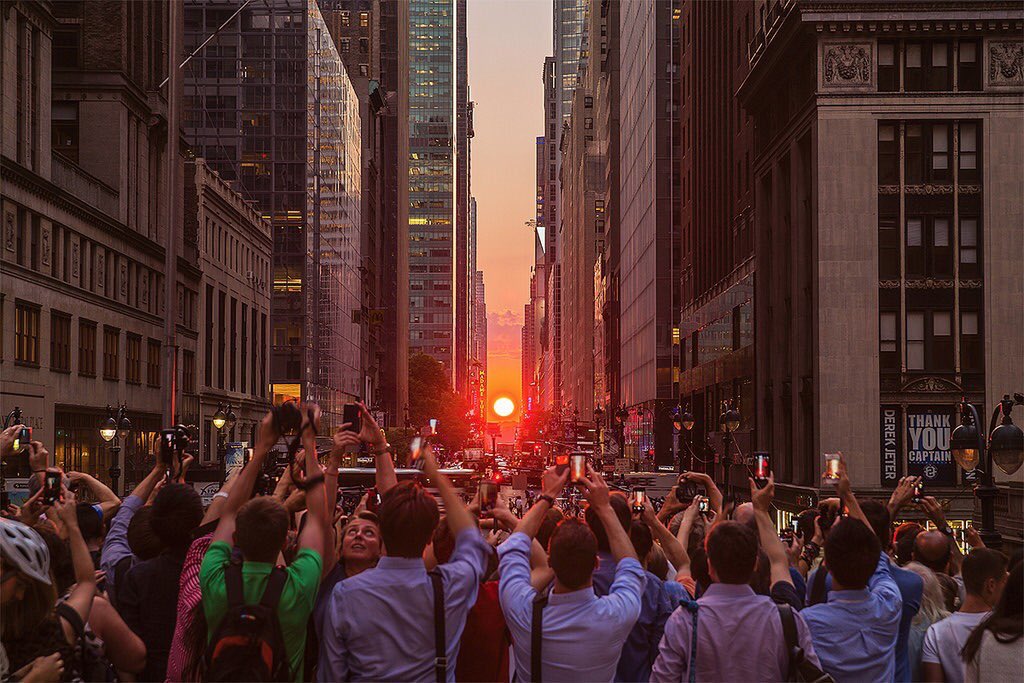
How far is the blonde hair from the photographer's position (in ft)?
27.1

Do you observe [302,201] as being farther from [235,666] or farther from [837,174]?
[235,666]

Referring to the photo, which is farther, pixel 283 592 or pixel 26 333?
pixel 26 333

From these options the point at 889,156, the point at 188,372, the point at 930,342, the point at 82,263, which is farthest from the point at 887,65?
the point at 188,372

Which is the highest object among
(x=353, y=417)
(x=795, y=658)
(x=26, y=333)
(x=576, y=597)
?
(x=26, y=333)

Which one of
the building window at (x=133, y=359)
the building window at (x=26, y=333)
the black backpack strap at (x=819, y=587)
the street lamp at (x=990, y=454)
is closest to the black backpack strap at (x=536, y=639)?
the black backpack strap at (x=819, y=587)

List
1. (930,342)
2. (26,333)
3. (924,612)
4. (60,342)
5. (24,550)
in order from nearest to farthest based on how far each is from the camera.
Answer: (24,550), (924,612), (26,333), (60,342), (930,342)

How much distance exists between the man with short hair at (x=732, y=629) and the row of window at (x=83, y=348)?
41.4 meters

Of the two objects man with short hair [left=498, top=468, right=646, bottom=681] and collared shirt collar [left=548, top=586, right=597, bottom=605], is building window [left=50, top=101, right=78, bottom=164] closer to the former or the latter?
man with short hair [left=498, top=468, right=646, bottom=681]

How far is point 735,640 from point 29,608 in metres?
3.48

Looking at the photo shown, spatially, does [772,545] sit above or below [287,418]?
below

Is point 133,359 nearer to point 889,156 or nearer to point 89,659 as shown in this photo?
point 889,156

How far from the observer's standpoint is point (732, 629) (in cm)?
623

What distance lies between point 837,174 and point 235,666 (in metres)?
49.3

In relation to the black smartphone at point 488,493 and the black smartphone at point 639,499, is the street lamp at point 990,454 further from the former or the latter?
the black smartphone at point 488,493
